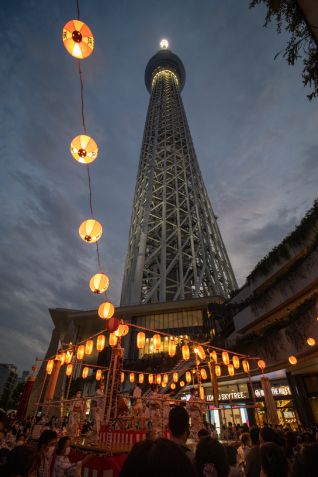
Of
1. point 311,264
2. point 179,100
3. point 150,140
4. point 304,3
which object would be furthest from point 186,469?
point 179,100

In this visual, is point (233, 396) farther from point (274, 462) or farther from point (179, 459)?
point (179, 459)

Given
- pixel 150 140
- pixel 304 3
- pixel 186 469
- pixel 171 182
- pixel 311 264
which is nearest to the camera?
pixel 186 469

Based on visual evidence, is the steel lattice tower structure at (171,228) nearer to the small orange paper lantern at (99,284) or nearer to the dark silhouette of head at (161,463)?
the small orange paper lantern at (99,284)

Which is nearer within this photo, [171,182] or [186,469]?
[186,469]

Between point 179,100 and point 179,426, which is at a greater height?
point 179,100

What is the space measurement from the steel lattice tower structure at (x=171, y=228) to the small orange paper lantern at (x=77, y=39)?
27321mm

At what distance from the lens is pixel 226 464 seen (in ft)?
7.92

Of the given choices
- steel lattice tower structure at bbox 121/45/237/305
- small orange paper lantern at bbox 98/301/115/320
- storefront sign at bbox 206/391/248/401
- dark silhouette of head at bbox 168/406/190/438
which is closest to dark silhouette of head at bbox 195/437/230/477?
dark silhouette of head at bbox 168/406/190/438

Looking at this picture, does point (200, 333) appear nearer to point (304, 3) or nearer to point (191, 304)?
point (191, 304)

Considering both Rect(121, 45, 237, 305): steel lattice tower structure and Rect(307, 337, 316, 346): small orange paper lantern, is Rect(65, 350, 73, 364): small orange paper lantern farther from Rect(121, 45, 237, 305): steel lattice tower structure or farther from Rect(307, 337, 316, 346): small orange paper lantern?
Rect(121, 45, 237, 305): steel lattice tower structure

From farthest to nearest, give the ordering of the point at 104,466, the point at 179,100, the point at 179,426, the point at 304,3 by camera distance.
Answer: the point at 179,100, the point at 104,466, the point at 304,3, the point at 179,426

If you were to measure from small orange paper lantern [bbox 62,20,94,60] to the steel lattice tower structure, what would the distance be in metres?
27.3

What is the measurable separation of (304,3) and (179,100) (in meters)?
63.4

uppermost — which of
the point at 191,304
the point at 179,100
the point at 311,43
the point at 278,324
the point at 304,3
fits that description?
the point at 179,100
